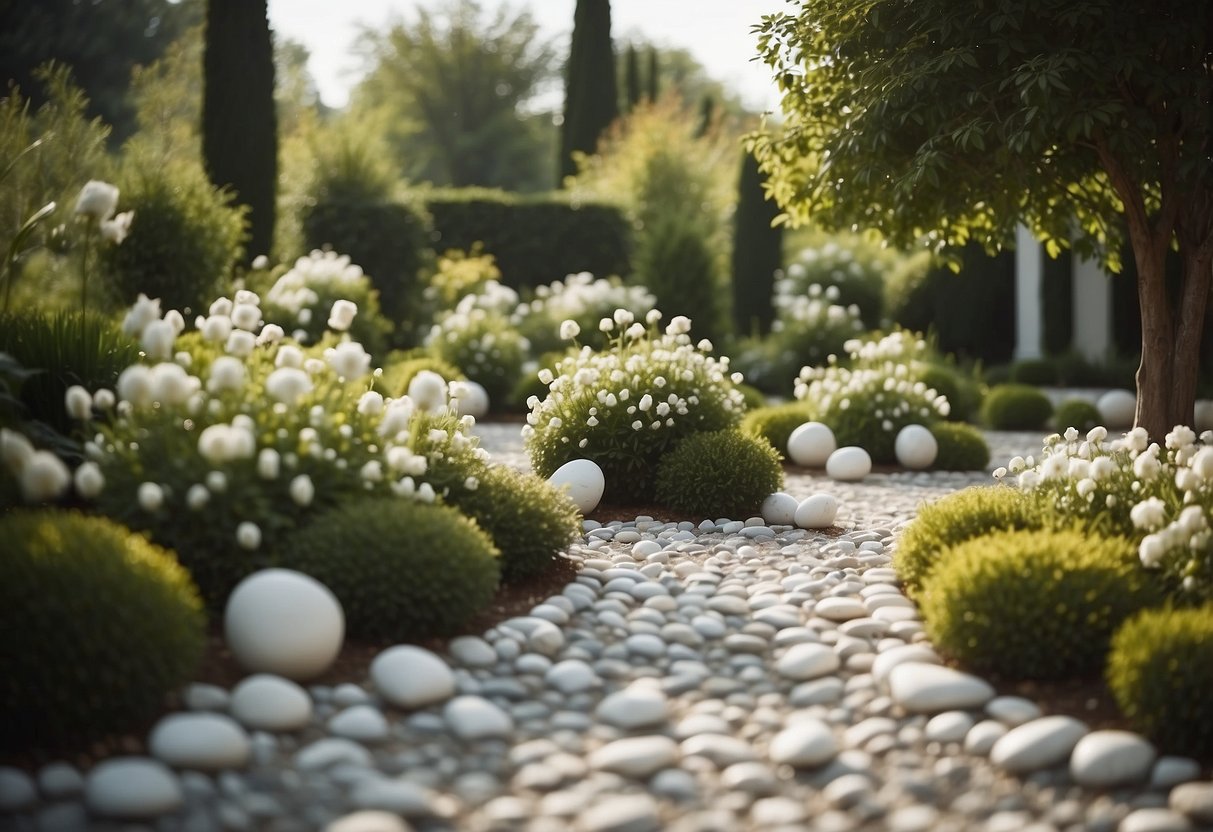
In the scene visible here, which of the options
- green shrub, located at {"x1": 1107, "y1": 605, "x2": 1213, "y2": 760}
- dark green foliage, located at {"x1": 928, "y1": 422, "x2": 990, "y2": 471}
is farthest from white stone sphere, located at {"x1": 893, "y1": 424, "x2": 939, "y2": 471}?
green shrub, located at {"x1": 1107, "y1": 605, "x2": 1213, "y2": 760}

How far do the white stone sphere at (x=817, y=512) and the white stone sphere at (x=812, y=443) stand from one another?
2169mm

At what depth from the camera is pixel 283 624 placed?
3.27 m

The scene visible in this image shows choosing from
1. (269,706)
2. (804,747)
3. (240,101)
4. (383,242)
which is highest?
(240,101)

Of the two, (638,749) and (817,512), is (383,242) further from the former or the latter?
(638,749)

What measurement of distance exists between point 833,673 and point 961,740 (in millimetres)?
585

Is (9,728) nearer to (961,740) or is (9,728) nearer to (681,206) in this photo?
(961,740)

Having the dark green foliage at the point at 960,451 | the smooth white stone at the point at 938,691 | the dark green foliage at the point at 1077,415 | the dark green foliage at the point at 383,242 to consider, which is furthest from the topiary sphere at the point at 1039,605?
the dark green foliage at the point at 383,242

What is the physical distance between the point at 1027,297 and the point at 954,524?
11207mm

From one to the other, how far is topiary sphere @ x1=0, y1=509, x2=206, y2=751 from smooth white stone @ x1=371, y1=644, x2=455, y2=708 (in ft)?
1.81

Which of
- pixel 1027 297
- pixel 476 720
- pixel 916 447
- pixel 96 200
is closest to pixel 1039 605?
pixel 476 720

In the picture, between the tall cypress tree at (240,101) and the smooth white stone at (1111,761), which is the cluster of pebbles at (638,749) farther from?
the tall cypress tree at (240,101)

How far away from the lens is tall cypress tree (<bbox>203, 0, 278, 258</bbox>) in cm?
1197

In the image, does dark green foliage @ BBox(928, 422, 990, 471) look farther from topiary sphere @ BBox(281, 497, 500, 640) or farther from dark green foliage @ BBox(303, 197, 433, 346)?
dark green foliage @ BBox(303, 197, 433, 346)

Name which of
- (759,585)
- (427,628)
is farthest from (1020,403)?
(427,628)
